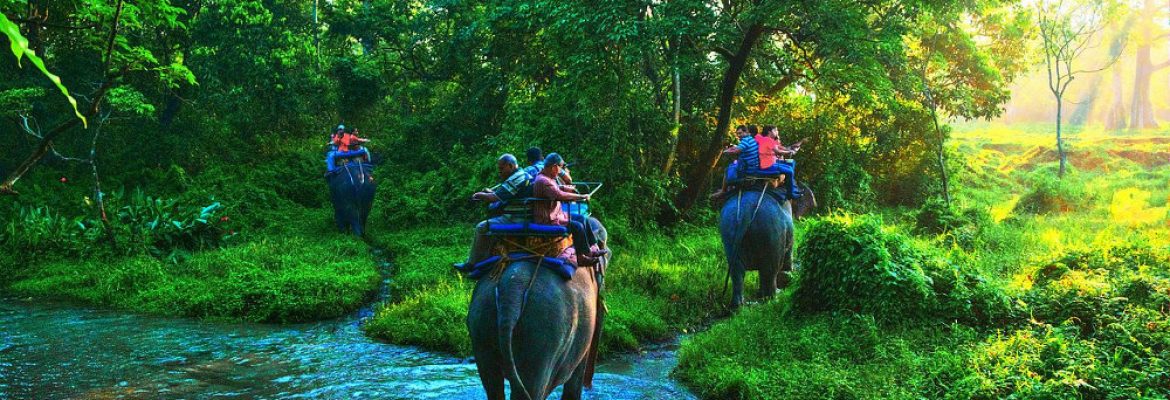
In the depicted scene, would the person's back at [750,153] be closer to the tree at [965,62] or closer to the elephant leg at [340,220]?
the elephant leg at [340,220]

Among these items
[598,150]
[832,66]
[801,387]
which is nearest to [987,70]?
[832,66]

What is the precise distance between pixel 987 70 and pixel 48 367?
61.3 feet

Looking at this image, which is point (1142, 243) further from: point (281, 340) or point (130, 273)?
point (130, 273)

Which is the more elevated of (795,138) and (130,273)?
(795,138)

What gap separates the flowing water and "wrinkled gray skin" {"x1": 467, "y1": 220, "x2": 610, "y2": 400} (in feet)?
4.96

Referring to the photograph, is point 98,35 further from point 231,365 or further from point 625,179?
point 625,179

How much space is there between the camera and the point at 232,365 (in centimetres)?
750

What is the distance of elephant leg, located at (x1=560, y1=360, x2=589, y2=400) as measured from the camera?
6223 millimetres

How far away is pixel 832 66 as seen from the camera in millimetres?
12031

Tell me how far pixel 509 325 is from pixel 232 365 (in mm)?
3956

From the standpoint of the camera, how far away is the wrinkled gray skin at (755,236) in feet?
31.3

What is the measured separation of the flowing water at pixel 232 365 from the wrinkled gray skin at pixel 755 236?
1757 millimetres

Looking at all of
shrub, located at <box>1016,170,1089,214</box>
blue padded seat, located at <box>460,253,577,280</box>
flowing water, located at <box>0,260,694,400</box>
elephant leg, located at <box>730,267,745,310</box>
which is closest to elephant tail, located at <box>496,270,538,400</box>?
blue padded seat, located at <box>460,253,577,280</box>

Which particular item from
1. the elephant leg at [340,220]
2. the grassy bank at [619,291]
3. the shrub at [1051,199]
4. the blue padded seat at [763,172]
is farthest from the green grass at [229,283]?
the shrub at [1051,199]
